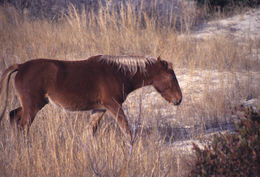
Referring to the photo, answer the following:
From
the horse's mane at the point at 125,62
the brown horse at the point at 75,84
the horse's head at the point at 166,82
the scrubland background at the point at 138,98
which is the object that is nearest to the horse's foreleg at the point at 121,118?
the brown horse at the point at 75,84

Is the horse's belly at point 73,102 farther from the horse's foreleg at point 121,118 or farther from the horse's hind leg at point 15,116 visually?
the horse's hind leg at point 15,116

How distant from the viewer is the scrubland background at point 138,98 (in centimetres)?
352

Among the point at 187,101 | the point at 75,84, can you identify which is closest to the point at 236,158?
the point at 75,84

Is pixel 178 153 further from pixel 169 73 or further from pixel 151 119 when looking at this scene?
pixel 151 119

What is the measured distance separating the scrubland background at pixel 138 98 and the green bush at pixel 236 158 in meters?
0.74

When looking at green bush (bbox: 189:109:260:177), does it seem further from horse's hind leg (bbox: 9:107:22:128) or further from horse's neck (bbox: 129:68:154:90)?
horse's hind leg (bbox: 9:107:22:128)

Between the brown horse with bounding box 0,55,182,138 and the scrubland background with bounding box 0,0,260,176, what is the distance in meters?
0.27

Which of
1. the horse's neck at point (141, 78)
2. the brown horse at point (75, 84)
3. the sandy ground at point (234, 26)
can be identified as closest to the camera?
the brown horse at point (75, 84)

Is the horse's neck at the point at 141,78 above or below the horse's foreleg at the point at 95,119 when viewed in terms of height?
above

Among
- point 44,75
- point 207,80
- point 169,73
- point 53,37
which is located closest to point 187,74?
point 207,80

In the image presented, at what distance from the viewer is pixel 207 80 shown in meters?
7.19

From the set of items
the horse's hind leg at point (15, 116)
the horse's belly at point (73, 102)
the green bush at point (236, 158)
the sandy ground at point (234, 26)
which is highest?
the green bush at point (236, 158)

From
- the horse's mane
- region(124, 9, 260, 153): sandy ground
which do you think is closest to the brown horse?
the horse's mane

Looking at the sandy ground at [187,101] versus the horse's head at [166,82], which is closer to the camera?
the horse's head at [166,82]
